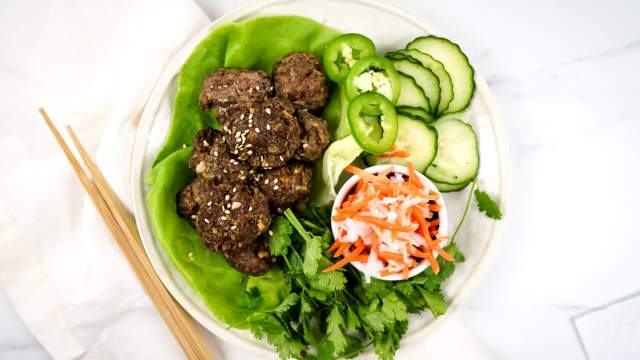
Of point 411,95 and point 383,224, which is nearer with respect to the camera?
point 383,224

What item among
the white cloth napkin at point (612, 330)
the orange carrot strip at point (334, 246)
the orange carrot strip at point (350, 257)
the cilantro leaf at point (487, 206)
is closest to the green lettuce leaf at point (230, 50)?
the orange carrot strip at point (334, 246)

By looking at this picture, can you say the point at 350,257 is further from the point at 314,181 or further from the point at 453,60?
the point at 453,60

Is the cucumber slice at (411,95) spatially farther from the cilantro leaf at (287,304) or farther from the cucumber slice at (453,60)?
A: the cilantro leaf at (287,304)

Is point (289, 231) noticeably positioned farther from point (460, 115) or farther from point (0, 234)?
point (0, 234)

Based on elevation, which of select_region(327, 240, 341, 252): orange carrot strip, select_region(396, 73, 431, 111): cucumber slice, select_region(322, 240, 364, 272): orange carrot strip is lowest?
select_region(322, 240, 364, 272): orange carrot strip

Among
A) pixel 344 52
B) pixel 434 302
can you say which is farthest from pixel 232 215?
pixel 434 302

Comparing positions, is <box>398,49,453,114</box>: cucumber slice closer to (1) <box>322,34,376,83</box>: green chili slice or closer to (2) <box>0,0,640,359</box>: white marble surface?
(1) <box>322,34,376,83</box>: green chili slice

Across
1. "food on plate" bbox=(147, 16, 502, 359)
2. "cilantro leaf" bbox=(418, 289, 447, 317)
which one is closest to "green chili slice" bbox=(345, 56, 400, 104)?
"food on plate" bbox=(147, 16, 502, 359)
